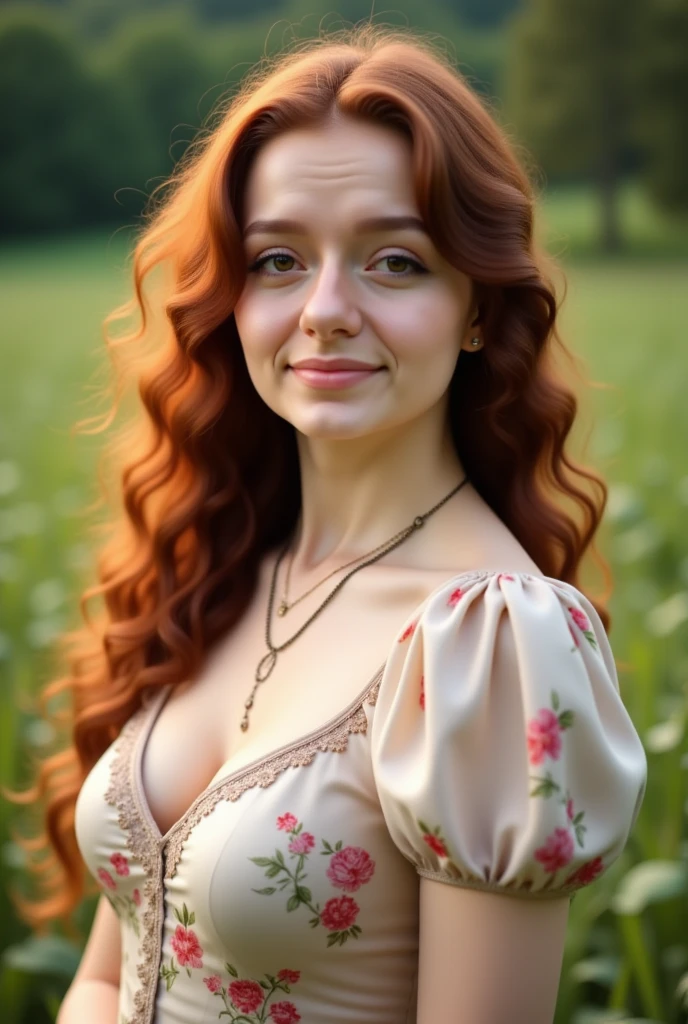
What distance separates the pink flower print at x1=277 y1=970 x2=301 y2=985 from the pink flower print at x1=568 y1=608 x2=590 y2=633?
41 cm

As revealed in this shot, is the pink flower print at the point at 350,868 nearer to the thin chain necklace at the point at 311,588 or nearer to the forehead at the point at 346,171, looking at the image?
the thin chain necklace at the point at 311,588

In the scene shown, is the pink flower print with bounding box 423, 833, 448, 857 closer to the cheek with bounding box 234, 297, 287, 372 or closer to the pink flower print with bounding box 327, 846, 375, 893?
the pink flower print with bounding box 327, 846, 375, 893

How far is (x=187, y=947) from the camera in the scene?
1.10 meters

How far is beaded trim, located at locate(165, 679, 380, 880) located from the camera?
3.41ft

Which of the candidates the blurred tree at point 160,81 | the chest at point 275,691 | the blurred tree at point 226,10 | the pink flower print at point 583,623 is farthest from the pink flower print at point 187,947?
the blurred tree at point 226,10

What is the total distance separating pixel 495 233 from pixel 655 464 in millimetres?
1995

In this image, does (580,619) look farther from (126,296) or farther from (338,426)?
(126,296)

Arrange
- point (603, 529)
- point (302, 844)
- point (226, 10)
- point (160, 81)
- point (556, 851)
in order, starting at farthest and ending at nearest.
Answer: point (160, 81) < point (226, 10) < point (603, 529) < point (302, 844) < point (556, 851)

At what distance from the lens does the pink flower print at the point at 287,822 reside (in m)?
1.02

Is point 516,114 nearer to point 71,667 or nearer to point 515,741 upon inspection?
point 71,667

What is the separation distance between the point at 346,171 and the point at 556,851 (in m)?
0.64

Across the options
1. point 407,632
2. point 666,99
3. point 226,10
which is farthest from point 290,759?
point 226,10

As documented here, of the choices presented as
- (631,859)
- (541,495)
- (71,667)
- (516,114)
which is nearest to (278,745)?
(541,495)

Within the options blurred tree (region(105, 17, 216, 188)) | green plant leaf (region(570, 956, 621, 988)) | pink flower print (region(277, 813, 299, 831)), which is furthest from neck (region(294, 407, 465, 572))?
blurred tree (region(105, 17, 216, 188))
